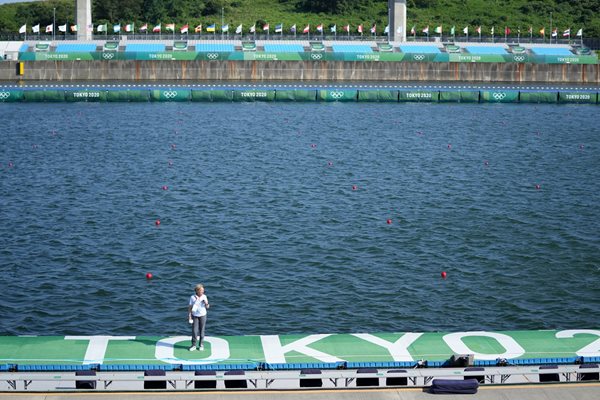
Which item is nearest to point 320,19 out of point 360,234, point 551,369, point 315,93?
point 315,93

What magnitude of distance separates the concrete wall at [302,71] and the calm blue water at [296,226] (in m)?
28.4

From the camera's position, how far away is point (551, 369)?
25.3 m

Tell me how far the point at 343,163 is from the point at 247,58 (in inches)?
2030

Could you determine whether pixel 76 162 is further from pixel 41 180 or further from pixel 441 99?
pixel 441 99

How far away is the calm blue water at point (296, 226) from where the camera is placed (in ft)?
115

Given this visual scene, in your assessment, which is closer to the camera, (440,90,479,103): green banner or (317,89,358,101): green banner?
(317,89,358,101): green banner

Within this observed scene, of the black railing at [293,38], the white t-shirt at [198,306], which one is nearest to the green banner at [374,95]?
the black railing at [293,38]

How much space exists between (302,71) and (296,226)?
6852cm

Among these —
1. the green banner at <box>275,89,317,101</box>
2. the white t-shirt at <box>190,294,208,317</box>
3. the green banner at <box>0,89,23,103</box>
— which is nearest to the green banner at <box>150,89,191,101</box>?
the green banner at <box>275,89,317,101</box>

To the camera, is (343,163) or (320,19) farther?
(320,19)

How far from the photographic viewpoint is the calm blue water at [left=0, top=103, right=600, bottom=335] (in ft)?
115

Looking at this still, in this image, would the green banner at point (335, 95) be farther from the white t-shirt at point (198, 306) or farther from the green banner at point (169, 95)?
the white t-shirt at point (198, 306)

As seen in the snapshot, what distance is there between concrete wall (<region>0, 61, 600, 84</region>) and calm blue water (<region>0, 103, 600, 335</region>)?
93.3 ft

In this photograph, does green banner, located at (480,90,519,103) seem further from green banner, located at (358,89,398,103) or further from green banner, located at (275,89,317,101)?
green banner, located at (275,89,317,101)
